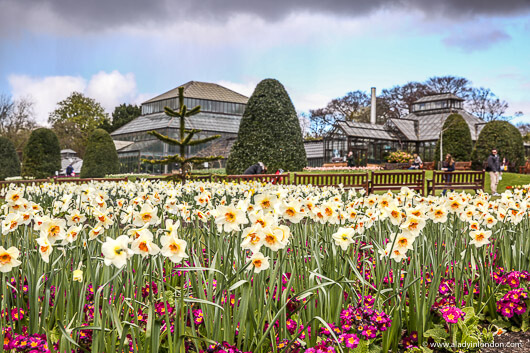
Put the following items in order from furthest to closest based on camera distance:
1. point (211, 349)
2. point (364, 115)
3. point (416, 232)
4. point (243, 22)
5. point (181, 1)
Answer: point (364, 115) → point (243, 22) → point (181, 1) → point (416, 232) → point (211, 349)

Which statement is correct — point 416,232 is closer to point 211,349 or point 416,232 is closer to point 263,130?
point 211,349

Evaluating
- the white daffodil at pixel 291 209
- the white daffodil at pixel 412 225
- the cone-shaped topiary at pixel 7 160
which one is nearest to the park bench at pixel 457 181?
the white daffodil at pixel 412 225

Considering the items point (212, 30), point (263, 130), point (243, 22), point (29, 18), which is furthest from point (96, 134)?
point (243, 22)

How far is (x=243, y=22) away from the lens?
34.2 ft

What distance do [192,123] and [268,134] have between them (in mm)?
19608

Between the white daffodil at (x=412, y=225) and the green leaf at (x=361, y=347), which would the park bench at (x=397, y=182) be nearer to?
the white daffodil at (x=412, y=225)

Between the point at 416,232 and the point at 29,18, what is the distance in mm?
19446

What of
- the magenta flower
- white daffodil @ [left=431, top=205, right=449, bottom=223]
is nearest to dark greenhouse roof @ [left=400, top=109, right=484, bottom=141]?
white daffodil @ [left=431, top=205, right=449, bottom=223]

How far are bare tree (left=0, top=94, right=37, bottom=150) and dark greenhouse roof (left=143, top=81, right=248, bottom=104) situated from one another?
10.5 meters

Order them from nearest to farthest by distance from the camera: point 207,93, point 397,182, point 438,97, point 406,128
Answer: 1. point 397,182
2. point 406,128
3. point 207,93
4. point 438,97

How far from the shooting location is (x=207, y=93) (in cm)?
4125

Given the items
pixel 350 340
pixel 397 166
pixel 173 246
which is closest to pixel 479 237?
pixel 350 340

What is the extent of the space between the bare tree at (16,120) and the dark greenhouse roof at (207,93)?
1052 cm

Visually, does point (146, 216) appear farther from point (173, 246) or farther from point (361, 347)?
point (361, 347)
